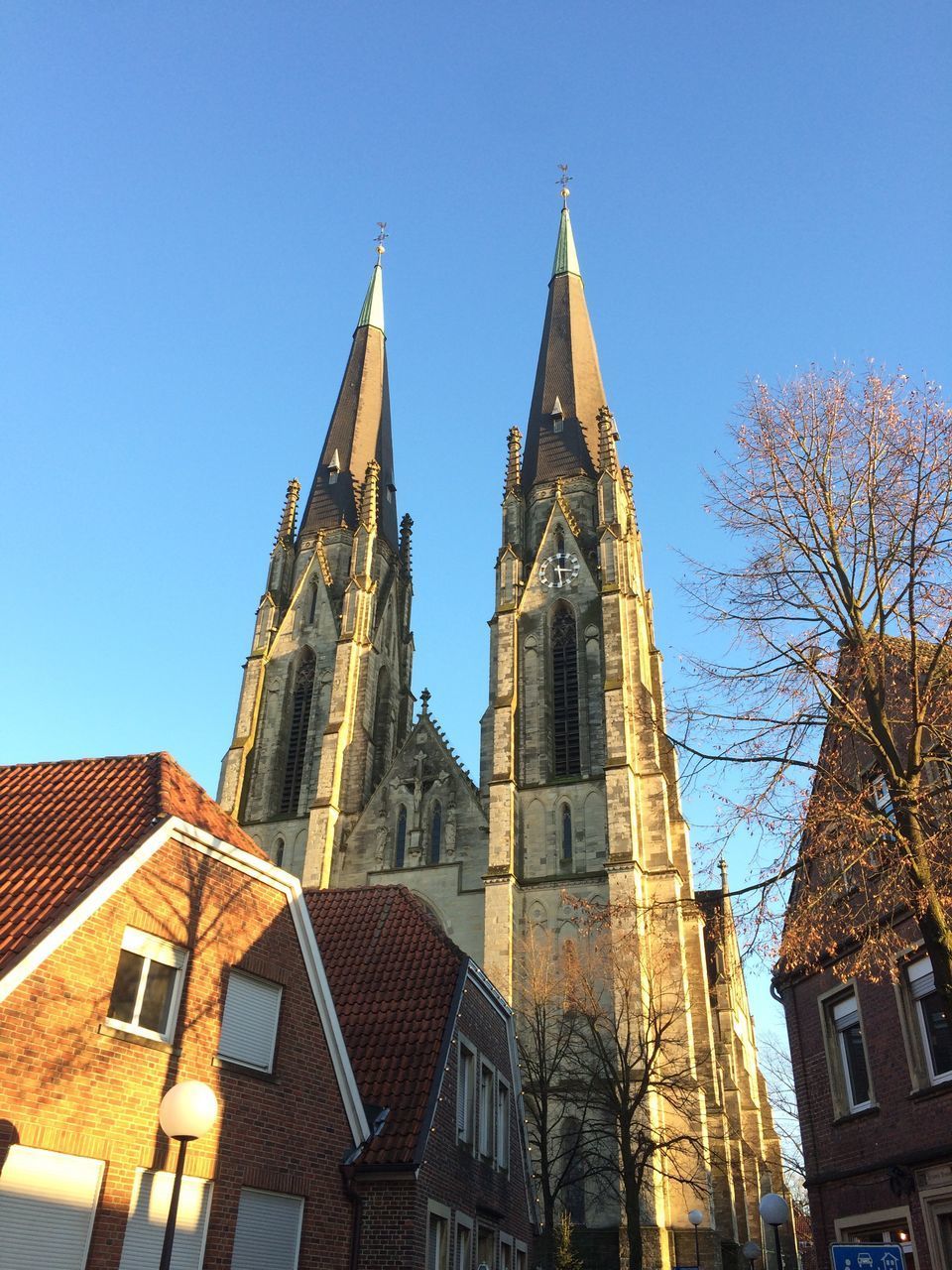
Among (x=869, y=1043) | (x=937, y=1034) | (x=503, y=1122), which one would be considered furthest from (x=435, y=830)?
(x=937, y=1034)

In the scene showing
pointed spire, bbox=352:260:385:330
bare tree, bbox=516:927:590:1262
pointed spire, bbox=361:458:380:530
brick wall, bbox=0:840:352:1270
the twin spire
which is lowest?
brick wall, bbox=0:840:352:1270

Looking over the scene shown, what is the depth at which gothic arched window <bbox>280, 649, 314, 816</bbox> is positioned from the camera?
39938 mm

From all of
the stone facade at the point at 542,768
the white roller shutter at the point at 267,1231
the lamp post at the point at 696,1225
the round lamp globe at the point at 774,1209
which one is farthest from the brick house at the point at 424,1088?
the stone facade at the point at 542,768

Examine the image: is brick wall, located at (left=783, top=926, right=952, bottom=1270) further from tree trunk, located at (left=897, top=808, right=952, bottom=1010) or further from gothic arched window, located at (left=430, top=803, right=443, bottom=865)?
gothic arched window, located at (left=430, top=803, right=443, bottom=865)

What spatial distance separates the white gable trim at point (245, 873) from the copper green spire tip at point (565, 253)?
48783mm

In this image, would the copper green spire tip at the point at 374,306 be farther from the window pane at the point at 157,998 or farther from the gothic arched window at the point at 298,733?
the window pane at the point at 157,998

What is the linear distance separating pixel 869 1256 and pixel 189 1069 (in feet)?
20.0

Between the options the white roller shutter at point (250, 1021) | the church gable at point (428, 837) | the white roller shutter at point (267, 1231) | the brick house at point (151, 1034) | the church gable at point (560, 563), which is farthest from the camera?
the church gable at point (560, 563)

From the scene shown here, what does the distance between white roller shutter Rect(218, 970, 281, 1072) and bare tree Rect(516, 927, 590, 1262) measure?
16.2 metres

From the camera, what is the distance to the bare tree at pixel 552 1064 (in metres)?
27.1

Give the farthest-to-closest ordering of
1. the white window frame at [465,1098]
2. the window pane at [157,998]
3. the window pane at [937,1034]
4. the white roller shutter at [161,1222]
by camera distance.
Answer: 1. the white window frame at [465,1098]
2. the window pane at [937,1034]
3. the window pane at [157,998]
4. the white roller shutter at [161,1222]

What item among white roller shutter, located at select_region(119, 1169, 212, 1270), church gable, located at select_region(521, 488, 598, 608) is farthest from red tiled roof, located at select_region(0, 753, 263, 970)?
church gable, located at select_region(521, 488, 598, 608)

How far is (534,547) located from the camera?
42.5 meters

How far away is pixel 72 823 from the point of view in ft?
36.5
